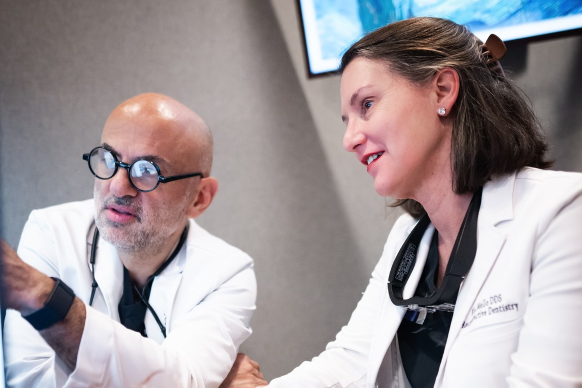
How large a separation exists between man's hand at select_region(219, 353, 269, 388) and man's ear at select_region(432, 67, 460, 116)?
100 centimetres

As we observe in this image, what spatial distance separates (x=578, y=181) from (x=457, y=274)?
1.12 feet

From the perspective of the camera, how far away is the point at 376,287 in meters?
1.58

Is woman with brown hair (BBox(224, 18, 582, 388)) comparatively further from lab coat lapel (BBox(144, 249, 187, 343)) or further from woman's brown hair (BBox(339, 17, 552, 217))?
lab coat lapel (BBox(144, 249, 187, 343))

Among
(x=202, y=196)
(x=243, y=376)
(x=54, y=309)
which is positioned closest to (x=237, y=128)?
(x=202, y=196)

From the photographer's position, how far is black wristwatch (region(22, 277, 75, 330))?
95 centimetres

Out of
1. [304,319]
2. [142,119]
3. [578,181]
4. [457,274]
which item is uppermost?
[142,119]

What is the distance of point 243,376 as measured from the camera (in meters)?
1.62

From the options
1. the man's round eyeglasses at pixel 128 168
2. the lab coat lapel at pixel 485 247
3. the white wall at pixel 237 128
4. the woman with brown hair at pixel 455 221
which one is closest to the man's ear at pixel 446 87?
the woman with brown hair at pixel 455 221

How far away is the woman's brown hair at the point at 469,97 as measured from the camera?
4.12ft

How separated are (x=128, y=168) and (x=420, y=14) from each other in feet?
3.90

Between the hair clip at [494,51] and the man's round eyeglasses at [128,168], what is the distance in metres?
1.02

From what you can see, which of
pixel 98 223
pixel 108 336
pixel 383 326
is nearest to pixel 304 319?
pixel 383 326

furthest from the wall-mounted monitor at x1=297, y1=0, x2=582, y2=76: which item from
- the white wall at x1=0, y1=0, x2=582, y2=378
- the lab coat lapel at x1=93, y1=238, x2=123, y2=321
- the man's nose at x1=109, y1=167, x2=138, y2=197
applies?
the lab coat lapel at x1=93, y1=238, x2=123, y2=321

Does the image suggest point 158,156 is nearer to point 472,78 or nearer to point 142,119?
point 142,119
